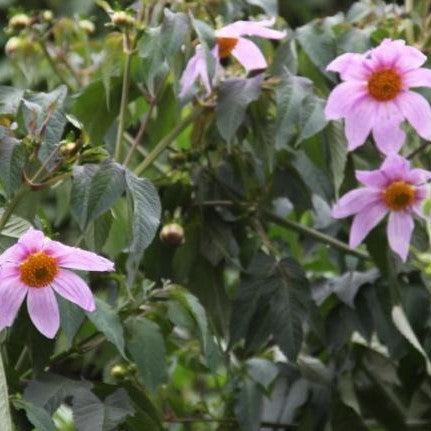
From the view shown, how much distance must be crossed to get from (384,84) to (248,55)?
16cm

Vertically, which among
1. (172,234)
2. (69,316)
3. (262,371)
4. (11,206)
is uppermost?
(11,206)

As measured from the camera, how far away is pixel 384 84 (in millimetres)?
1307

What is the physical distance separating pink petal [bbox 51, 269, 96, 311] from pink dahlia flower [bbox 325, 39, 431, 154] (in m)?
0.32

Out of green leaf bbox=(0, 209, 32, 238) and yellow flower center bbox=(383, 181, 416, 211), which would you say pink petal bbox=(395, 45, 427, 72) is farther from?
green leaf bbox=(0, 209, 32, 238)

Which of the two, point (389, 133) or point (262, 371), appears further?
point (262, 371)

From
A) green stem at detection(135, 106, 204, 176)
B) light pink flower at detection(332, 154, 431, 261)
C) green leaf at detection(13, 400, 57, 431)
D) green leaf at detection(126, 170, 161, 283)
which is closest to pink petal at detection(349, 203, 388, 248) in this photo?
light pink flower at detection(332, 154, 431, 261)

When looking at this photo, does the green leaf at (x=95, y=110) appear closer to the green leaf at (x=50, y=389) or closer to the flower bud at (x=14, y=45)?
the flower bud at (x=14, y=45)

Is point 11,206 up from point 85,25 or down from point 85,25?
up

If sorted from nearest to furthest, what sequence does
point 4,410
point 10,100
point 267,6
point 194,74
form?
point 4,410 < point 10,100 < point 194,74 < point 267,6

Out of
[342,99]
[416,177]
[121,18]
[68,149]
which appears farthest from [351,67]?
[68,149]

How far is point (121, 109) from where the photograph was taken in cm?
133

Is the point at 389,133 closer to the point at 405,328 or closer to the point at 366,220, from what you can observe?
the point at 366,220

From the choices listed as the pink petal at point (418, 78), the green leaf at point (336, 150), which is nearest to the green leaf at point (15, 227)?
the green leaf at point (336, 150)

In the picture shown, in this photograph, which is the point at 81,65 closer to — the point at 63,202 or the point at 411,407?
the point at 63,202
